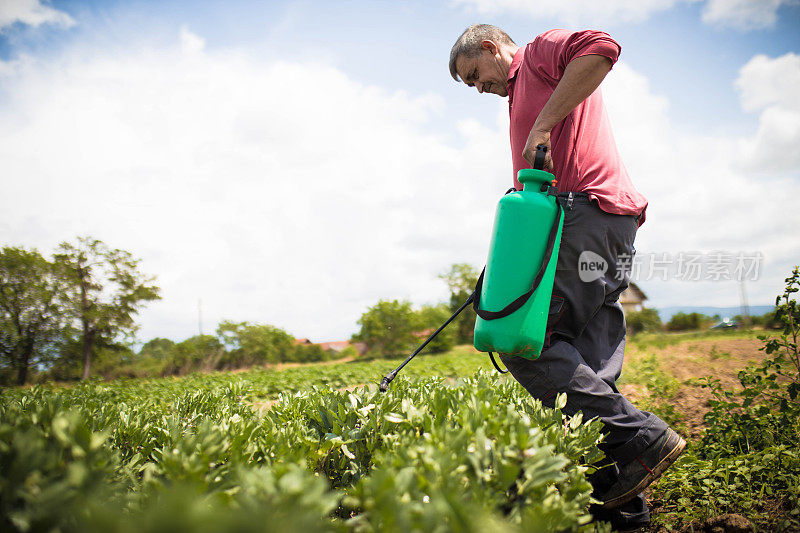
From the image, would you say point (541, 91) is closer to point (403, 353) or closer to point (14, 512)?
point (14, 512)

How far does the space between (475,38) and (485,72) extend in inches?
8.0

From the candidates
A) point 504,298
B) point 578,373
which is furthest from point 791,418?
point 504,298

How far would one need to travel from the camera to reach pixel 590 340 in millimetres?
2260

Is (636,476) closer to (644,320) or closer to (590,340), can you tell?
(590,340)

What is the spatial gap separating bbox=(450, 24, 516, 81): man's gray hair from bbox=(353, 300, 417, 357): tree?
39814mm

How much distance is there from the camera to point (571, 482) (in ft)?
4.78

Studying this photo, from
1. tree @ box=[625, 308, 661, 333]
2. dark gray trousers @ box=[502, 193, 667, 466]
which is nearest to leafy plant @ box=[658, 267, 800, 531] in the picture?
dark gray trousers @ box=[502, 193, 667, 466]

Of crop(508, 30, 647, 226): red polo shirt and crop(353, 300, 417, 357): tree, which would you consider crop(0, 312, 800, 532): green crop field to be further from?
crop(353, 300, 417, 357): tree

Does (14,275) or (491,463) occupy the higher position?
(14,275)

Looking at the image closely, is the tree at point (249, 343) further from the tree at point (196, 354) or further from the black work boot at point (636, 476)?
the black work boot at point (636, 476)

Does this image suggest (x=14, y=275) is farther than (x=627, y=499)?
Yes

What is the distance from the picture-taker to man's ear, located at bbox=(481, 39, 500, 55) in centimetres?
254

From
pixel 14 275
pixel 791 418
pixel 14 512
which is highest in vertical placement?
pixel 14 275

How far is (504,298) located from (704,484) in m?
1.52
